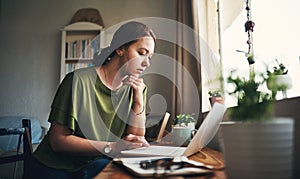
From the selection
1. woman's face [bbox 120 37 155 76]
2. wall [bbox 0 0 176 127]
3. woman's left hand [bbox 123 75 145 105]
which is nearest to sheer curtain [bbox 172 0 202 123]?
wall [bbox 0 0 176 127]

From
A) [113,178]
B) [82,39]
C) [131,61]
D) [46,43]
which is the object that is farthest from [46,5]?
[113,178]

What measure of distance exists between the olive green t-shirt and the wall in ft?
6.75

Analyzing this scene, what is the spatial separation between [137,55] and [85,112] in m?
0.36

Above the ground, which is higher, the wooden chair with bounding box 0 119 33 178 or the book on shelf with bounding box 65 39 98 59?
the book on shelf with bounding box 65 39 98 59

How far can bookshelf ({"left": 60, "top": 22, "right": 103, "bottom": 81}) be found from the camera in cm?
324

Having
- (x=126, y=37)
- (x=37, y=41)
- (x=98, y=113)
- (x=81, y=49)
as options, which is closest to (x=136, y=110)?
(x=98, y=113)

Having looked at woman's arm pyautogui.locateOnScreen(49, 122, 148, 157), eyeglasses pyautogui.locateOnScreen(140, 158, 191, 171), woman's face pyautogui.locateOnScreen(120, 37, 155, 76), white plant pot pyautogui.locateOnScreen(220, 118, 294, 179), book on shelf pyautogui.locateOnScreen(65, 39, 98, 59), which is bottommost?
woman's arm pyautogui.locateOnScreen(49, 122, 148, 157)

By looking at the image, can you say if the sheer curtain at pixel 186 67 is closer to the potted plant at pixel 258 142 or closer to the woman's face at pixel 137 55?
the woman's face at pixel 137 55

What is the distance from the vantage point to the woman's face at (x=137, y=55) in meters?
1.29

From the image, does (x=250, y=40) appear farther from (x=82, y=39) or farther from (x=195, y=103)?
(x=82, y=39)

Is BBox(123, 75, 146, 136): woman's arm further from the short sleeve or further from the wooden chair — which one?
the wooden chair

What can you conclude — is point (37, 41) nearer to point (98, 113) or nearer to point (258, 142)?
point (98, 113)

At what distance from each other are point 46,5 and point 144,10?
1.29m

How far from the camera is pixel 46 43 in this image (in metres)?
3.49
